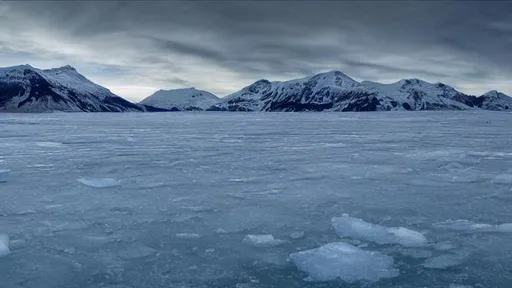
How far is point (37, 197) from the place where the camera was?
11367 millimetres

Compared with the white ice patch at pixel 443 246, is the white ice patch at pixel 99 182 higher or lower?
higher

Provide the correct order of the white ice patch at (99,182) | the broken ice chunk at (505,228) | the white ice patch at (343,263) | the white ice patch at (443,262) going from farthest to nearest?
the white ice patch at (99,182)
the broken ice chunk at (505,228)
the white ice patch at (443,262)
the white ice patch at (343,263)

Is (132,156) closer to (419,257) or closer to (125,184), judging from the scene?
(125,184)

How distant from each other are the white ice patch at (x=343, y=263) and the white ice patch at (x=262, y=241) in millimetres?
764

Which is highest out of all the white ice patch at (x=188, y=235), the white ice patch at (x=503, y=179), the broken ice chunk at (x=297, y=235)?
the white ice patch at (x=503, y=179)

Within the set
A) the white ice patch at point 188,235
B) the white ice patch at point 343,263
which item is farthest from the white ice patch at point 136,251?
the white ice patch at point 343,263

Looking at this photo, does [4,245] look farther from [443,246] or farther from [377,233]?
[443,246]

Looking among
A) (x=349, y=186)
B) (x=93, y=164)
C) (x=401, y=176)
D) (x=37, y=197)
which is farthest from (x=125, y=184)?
(x=401, y=176)

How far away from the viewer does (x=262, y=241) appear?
7902mm

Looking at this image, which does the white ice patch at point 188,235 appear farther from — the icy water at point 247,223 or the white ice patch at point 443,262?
the white ice patch at point 443,262

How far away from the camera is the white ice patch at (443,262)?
6742 millimetres

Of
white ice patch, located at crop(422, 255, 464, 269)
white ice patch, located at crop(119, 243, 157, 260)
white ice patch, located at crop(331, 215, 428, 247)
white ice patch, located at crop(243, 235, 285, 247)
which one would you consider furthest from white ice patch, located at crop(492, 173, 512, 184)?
white ice patch, located at crop(119, 243, 157, 260)

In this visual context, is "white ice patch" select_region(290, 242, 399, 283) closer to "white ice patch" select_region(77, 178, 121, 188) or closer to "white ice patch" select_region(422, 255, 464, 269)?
"white ice patch" select_region(422, 255, 464, 269)

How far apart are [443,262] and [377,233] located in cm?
154
